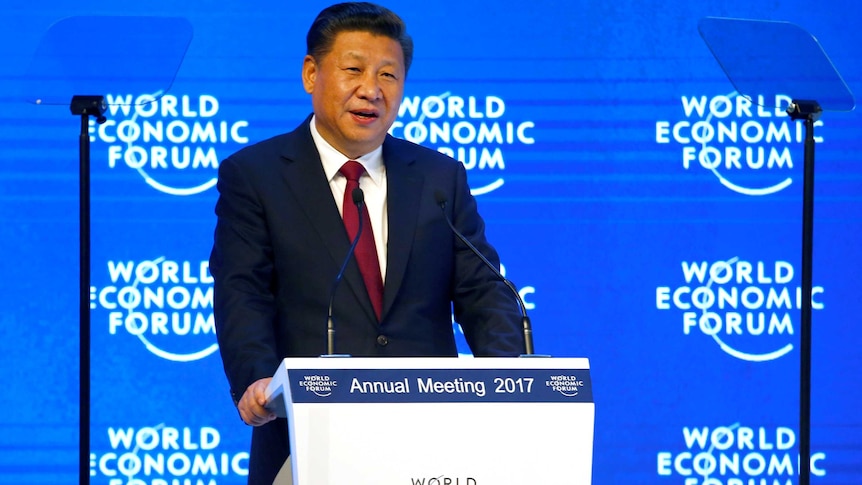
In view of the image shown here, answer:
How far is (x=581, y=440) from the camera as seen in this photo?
192cm

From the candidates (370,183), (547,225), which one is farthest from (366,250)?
(547,225)

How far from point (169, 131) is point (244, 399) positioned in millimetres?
1889

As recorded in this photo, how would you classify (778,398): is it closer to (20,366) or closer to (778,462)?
(778,462)

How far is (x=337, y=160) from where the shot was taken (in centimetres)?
277

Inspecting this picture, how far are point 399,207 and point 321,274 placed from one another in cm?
25

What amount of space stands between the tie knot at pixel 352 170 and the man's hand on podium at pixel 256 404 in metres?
0.74

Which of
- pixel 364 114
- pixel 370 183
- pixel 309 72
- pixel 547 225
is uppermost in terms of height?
pixel 309 72

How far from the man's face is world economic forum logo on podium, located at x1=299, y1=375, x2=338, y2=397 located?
1.00m

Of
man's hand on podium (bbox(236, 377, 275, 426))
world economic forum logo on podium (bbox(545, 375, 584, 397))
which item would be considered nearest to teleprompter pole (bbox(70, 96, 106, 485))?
man's hand on podium (bbox(236, 377, 275, 426))

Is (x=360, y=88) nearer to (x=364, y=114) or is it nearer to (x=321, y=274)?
(x=364, y=114)

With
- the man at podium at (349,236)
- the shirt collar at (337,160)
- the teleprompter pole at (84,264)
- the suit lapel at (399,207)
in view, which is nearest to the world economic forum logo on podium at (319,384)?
the man at podium at (349,236)

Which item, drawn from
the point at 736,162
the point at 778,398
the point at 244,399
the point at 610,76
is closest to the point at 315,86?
the point at 244,399

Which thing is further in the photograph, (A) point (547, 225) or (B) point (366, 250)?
(A) point (547, 225)

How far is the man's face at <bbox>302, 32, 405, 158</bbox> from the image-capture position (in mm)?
2719
